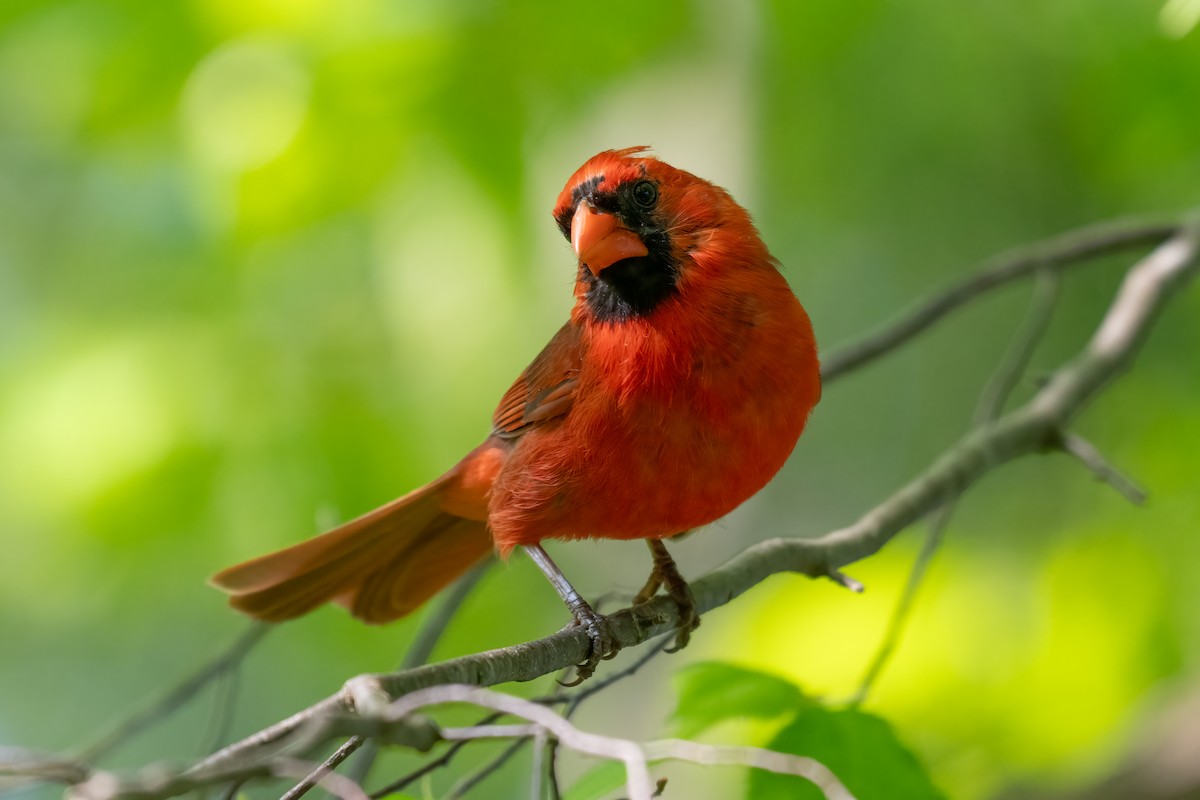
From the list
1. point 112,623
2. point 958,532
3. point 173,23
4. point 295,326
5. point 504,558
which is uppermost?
point 173,23

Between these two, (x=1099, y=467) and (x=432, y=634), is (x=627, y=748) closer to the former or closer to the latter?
(x=432, y=634)

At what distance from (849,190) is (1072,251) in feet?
8.30

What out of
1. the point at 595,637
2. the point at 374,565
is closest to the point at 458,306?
the point at 374,565

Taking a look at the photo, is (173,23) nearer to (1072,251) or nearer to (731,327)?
(731,327)

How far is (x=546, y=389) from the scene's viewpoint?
8.58ft

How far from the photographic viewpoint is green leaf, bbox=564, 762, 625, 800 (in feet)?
5.08

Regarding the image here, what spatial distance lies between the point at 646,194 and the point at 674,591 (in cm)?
83

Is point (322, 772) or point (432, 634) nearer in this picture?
point (322, 772)

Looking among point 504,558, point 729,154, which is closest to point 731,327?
point 504,558

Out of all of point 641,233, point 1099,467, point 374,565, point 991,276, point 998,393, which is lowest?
point 1099,467

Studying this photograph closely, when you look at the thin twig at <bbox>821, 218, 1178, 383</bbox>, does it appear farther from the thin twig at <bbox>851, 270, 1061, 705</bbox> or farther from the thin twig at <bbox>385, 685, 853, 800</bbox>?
the thin twig at <bbox>385, 685, 853, 800</bbox>

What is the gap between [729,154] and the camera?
438cm

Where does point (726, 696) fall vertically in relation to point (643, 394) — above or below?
below

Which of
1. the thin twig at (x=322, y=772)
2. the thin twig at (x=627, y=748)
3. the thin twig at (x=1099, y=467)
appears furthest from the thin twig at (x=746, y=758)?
the thin twig at (x=1099, y=467)
